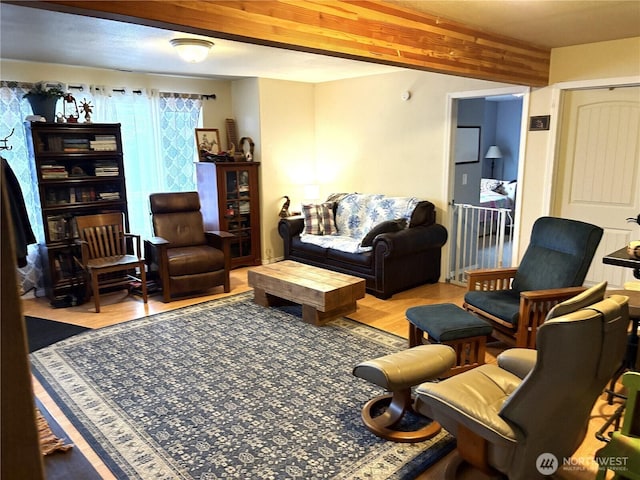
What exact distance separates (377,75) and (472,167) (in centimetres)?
237

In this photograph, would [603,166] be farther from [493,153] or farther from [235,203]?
[493,153]

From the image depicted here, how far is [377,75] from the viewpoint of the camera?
17.7ft

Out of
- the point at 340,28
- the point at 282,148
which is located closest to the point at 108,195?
the point at 282,148

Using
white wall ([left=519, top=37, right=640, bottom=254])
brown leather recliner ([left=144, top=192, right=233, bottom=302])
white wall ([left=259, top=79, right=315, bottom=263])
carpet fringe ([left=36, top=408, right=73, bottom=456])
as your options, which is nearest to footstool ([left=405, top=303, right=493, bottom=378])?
white wall ([left=519, top=37, right=640, bottom=254])

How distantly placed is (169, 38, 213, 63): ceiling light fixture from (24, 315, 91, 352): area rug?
2.41 m

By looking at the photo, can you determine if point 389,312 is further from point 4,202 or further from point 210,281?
point 4,202

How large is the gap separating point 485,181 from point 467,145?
5.11 feet

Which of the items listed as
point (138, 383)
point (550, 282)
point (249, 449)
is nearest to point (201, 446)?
point (249, 449)

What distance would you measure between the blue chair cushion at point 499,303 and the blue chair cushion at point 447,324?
254mm

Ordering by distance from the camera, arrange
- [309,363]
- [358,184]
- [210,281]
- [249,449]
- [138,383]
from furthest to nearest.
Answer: [358,184], [210,281], [309,363], [138,383], [249,449]

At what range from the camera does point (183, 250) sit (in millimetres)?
4762

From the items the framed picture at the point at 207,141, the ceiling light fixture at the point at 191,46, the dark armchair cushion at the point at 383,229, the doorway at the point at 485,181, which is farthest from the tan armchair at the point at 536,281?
the framed picture at the point at 207,141

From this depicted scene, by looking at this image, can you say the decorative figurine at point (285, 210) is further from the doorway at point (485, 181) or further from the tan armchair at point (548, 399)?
the tan armchair at point (548, 399)

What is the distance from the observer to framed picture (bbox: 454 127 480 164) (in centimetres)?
661
